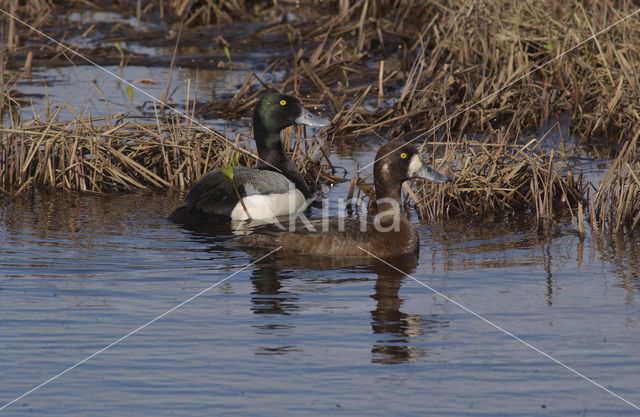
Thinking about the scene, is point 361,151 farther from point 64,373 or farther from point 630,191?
point 64,373

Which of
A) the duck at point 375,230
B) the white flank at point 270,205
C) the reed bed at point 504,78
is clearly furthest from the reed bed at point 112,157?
the reed bed at point 504,78

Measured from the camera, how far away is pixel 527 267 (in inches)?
292

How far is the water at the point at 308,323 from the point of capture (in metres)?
5.02

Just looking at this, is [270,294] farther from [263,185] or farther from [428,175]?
[263,185]

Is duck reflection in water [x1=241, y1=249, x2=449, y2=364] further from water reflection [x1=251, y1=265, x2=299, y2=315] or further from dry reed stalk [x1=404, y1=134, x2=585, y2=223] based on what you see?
dry reed stalk [x1=404, y1=134, x2=585, y2=223]

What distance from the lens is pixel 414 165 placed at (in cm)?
846

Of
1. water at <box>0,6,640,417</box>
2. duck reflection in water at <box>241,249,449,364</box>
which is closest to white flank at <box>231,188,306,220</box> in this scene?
water at <box>0,6,640,417</box>

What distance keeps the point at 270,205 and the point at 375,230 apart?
4.93 feet

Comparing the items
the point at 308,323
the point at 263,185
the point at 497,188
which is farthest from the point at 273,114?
the point at 308,323

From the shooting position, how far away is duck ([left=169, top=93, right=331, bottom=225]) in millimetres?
8867

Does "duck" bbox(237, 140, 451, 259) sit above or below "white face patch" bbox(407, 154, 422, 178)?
below

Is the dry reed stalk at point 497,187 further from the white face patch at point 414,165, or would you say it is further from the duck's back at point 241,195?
the duck's back at point 241,195

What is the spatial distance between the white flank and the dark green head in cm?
88

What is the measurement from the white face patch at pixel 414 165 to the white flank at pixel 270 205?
146 centimetres
